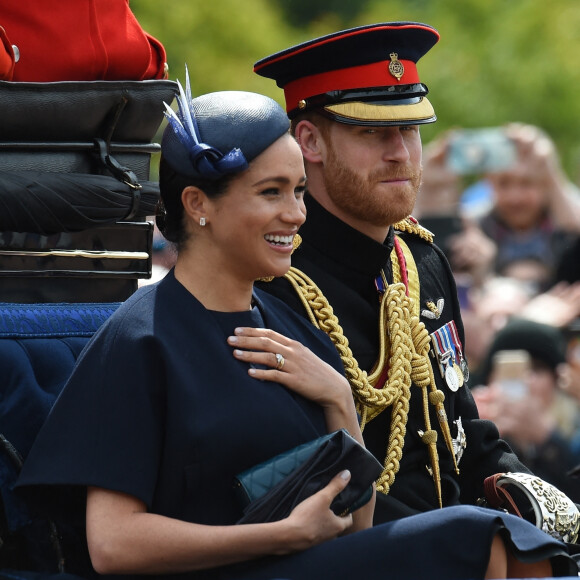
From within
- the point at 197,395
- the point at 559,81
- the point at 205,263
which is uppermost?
the point at 559,81

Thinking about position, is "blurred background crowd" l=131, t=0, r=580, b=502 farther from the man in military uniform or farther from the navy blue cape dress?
the navy blue cape dress

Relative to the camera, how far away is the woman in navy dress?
2580 mm

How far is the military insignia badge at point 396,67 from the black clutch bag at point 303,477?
1.17m

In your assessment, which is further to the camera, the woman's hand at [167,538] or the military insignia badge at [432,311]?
the military insignia badge at [432,311]

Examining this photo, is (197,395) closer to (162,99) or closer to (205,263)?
(205,263)

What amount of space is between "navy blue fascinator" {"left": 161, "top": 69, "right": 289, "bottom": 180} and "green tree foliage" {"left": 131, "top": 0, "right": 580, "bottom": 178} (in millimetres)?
12876

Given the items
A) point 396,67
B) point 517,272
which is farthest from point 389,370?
point 517,272

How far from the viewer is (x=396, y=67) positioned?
354cm

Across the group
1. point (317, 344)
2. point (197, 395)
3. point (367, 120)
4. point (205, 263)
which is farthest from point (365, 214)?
point (197, 395)

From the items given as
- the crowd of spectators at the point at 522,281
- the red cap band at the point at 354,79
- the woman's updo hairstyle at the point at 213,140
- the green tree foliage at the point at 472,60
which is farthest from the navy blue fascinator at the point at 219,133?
the green tree foliage at the point at 472,60

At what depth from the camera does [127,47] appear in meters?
3.35

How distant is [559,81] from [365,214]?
13776 mm

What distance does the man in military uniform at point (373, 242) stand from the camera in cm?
342

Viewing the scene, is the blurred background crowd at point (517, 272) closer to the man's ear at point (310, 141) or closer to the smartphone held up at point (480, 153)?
the smartphone held up at point (480, 153)
